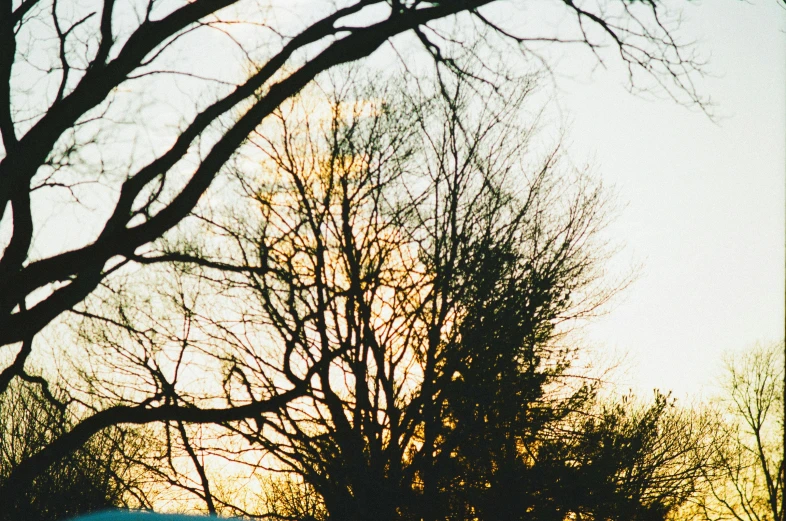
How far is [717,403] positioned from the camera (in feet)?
71.7

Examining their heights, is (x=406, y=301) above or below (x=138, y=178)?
above

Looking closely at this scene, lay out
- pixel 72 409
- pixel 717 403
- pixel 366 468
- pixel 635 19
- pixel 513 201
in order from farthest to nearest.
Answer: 1. pixel 717 403
2. pixel 72 409
3. pixel 513 201
4. pixel 366 468
5. pixel 635 19

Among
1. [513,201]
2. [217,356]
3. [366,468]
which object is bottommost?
[366,468]

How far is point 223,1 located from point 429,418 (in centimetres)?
745

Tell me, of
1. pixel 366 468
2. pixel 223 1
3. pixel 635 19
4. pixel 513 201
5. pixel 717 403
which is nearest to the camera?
pixel 223 1

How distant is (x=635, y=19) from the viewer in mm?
5012

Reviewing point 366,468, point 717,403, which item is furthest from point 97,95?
point 717,403

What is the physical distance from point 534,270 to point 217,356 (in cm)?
534

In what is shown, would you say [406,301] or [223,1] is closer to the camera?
[223,1]

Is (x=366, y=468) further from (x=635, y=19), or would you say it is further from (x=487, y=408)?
(x=635, y=19)

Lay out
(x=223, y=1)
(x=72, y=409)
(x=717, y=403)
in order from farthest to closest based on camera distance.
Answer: (x=717, y=403) → (x=72, y=409) → (x=223, y=1)

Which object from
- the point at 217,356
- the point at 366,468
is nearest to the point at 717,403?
the point at 366,468

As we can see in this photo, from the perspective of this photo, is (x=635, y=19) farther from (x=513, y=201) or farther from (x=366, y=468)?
(x=366, y=468)

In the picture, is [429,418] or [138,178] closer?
[138,178]
